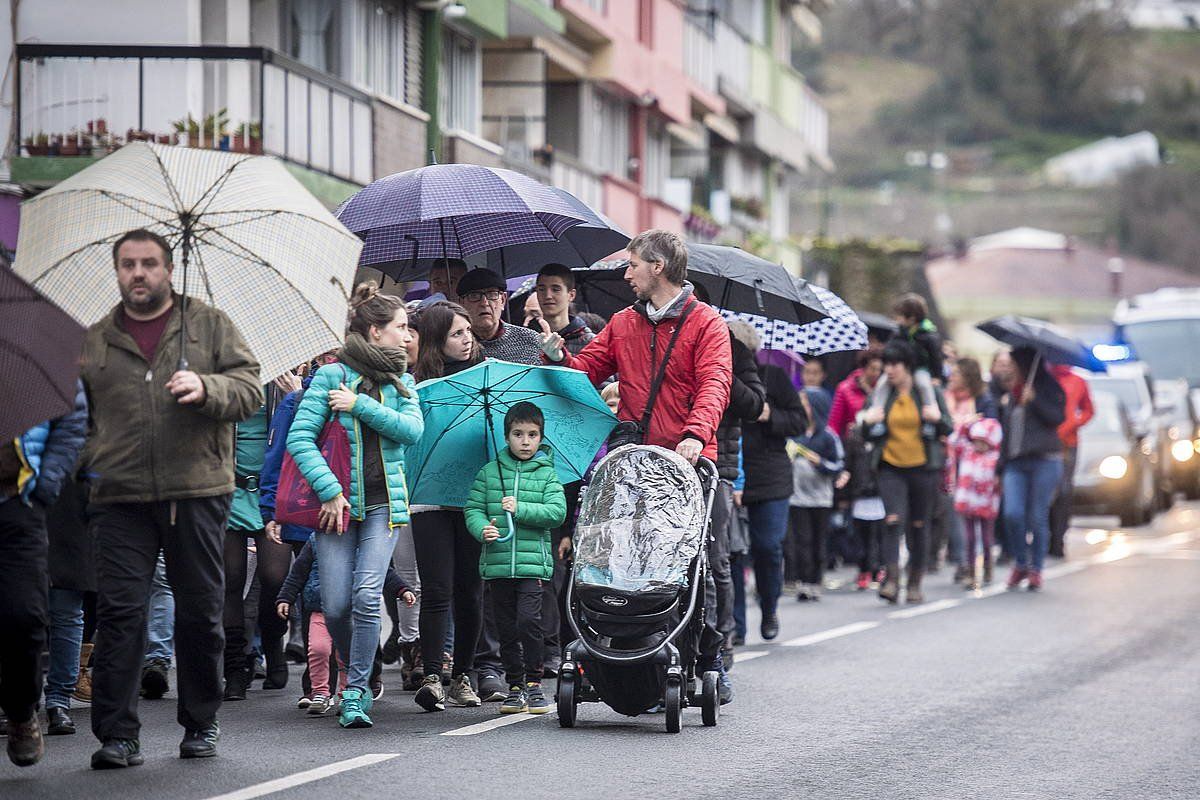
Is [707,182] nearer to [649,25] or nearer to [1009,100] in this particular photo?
[649,25]

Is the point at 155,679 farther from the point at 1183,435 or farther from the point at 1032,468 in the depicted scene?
the point at 1183,435

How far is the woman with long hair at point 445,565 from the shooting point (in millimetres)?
10266

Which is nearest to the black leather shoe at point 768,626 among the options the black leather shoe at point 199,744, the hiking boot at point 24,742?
the black leather shoe at point 199,744

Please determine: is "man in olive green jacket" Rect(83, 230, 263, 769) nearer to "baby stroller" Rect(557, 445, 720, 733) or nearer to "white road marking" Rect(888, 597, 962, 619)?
"baby stroller" Rect(557, 445, 720, 733)

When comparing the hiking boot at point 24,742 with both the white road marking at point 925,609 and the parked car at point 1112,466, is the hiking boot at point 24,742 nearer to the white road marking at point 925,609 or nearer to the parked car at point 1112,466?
the white road marking at point 925,609

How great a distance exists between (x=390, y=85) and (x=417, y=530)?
54.1 feet

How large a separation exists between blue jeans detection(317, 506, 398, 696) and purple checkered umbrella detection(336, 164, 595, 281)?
225 cm

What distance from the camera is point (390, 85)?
26312mm

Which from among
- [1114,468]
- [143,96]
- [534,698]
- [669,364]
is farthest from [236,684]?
[1114,468]

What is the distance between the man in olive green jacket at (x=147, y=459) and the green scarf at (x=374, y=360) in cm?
108

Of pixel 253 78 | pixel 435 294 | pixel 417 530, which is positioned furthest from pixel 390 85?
pixel 417 530

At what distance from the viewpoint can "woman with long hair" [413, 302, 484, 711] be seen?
1027cm

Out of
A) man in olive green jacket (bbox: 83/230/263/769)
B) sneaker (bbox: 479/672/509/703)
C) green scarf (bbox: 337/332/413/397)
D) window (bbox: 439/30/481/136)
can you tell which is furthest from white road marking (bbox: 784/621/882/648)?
window (bbox: 439/30/481/136)

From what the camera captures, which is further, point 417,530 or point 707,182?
point 707,182
